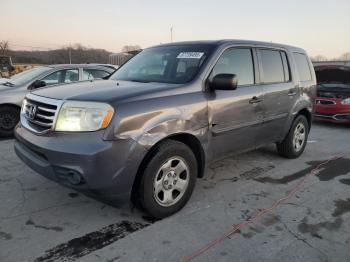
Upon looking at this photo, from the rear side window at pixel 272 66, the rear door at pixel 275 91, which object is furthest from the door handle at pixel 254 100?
the rear side window at pixel 272 66

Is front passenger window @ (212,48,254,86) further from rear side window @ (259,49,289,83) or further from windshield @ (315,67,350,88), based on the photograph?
windshield @ (315,67,350,88)

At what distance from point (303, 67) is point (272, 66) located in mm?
1213

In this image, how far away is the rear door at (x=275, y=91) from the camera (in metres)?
4.48

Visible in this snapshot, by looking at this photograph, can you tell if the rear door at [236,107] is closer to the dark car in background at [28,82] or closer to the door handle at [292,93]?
the door handle at [292,93]

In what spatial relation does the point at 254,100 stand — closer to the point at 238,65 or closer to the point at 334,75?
the point at 238,65

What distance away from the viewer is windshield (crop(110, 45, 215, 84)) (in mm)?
3686

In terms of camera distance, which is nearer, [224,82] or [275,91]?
[224,82]

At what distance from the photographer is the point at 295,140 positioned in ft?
18.1

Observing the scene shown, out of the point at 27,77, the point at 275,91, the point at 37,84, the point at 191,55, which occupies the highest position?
the point at 191,55

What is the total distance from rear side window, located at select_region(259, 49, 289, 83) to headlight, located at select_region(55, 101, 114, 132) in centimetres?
250

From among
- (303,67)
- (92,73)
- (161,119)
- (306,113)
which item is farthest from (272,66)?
(92,73)

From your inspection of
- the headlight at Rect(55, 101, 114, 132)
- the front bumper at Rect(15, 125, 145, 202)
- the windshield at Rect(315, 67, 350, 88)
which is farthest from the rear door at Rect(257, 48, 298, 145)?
the windshield at Rect(315, 67, 350, 88)

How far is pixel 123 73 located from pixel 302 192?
2.75 metres

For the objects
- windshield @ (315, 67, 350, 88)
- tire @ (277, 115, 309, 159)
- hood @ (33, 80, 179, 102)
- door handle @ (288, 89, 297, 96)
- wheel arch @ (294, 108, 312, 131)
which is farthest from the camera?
windshield @ (315, 67, 350, 88)
